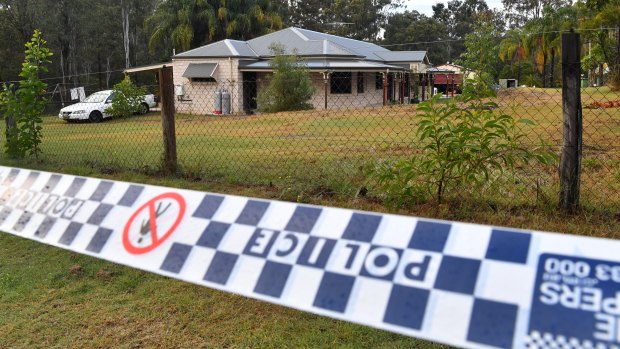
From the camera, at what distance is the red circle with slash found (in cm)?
226

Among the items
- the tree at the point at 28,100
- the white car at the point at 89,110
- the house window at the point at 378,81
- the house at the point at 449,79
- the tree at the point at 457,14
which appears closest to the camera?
the house at the point at 449,79

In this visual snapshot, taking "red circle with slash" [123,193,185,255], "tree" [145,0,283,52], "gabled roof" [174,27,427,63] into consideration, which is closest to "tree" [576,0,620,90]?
"gabled roof" [174,27,427,63]

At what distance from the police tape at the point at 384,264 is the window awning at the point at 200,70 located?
82.7 feet

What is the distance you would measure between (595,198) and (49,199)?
14.6 ft

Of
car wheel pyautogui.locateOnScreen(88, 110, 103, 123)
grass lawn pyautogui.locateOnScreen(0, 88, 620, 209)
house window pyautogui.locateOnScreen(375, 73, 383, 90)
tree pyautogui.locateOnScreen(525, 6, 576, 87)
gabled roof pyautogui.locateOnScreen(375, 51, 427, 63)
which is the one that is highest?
tree pyautogui.locateOnScreen(525, 6, 576, 87)

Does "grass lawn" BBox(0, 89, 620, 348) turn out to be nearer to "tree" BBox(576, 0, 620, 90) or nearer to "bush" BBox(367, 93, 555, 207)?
"bush" BBox(367, 93, 555, 207)

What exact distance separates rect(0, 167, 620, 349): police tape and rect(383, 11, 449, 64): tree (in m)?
58.9

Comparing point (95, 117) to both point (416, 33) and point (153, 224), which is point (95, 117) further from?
point (416, 33)

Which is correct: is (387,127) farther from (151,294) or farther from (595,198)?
(151,294)

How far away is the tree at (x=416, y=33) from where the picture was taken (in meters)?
60.9

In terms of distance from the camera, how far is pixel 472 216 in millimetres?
4578

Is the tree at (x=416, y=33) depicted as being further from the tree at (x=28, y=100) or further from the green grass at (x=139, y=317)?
the green grass at (x=139, y=317)

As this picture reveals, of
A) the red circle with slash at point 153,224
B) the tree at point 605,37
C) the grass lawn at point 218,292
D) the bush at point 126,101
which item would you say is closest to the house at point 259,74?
the bush at point 126,101

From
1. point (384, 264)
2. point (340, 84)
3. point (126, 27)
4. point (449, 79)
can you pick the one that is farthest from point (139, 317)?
point (126, 27)
